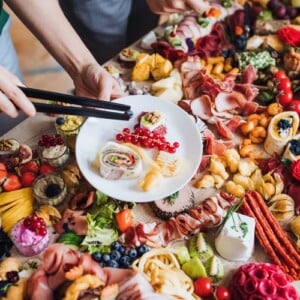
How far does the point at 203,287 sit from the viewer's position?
1023 mm

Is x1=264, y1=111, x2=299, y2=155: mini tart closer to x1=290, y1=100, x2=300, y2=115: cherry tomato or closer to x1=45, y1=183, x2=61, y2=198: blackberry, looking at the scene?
x1=290, y1=100, x2=300, y2=115: cherry tomato

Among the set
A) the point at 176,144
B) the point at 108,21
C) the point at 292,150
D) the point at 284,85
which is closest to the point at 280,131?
the point at 292,150

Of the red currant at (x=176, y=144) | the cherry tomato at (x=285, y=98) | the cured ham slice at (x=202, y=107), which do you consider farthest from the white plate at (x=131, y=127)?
the cherry tomato at (x=285, y=98)

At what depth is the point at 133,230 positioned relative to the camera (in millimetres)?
1104

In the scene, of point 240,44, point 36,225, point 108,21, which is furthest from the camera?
point 108,21

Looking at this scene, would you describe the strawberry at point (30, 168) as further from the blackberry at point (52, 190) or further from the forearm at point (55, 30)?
the forearm at point (55, 30)

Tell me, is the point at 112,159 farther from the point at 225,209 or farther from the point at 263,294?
the point at 263,294

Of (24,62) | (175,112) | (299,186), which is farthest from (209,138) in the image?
(24,62)

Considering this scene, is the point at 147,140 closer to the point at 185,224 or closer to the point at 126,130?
the point at 126,130

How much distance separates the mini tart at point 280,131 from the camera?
1.27 m

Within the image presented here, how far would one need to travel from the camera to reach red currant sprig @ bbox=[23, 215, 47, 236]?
1066mm

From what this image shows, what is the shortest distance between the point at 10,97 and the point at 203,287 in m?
0.56

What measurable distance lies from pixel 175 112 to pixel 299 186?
0.36 m

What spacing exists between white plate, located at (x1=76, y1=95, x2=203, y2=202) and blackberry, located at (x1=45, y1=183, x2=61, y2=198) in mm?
89
